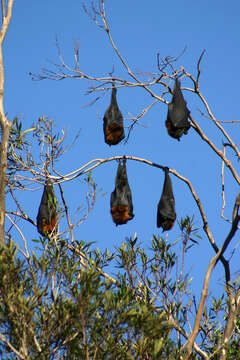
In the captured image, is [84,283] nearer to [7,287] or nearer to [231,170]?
[7,287]

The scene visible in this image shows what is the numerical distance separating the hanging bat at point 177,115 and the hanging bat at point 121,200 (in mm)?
1118

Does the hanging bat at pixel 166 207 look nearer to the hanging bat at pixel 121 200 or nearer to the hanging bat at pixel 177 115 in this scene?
the hanging bat at pixel 121 200

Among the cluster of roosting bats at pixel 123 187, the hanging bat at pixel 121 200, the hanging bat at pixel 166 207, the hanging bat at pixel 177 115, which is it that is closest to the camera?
the hanging bat at pixel 177 115

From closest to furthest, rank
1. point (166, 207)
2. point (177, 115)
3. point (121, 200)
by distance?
point (177, 115) < point (166, 207) < point (121, 200)

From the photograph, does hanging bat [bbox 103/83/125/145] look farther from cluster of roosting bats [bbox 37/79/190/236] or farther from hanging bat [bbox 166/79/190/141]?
hanging bat [bbox 166/79/190/141]

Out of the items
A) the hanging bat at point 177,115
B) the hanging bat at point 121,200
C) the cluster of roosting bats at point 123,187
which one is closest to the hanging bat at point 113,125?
the cluster of roosting bats at point 123,187

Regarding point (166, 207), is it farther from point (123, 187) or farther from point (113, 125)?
point (113, 125)

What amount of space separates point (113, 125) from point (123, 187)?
44.8 inches

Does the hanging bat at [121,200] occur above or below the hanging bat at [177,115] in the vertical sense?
below

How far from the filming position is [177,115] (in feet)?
34.4

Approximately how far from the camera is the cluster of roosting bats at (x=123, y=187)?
10.6 meters

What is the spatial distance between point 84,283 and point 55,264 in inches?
28.3

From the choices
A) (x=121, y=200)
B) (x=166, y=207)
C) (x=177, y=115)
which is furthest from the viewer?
(x=121, y=200)

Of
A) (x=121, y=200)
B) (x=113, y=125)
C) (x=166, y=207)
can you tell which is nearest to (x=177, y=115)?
(x=113, y=125)
